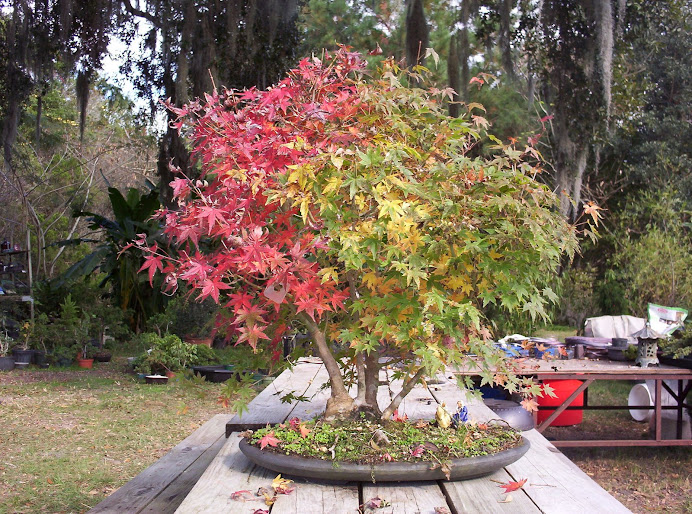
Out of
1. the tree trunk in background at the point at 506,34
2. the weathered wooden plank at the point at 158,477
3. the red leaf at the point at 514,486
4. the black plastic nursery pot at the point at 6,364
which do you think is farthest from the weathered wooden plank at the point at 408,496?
the black plastic nursery pot at the point at 6,364

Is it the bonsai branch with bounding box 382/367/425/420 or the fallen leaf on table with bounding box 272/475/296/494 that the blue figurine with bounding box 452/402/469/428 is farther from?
the fallen leaf on table with bounding box 272/475/296/494

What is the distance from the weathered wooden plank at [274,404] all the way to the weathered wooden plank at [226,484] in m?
0.15

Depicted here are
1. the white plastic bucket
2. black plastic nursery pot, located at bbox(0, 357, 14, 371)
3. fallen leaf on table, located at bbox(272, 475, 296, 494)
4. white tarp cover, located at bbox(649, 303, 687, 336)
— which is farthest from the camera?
black plastic nursery pot, located at bbox(0, 357, 14, 371)

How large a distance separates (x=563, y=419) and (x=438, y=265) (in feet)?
17.6

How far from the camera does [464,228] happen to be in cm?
187

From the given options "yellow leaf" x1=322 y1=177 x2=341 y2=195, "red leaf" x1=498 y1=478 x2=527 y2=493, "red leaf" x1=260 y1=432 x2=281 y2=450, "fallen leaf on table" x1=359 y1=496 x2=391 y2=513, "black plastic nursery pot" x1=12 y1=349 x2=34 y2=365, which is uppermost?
"yellow leaf" x1=322 y1=177 x2=341 y2=195

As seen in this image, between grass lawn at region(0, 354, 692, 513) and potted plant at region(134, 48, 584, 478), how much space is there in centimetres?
282

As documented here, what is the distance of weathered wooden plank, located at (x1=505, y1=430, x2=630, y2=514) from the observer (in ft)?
5.42

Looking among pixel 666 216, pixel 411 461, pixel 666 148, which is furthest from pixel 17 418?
pixel 666 148

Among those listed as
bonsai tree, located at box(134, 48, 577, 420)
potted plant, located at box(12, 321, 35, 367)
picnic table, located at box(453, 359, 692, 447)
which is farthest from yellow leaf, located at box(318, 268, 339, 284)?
potted plant, located at box(12, 321, 35, 367)

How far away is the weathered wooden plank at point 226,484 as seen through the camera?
1640 mm

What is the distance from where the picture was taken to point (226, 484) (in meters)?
1.83

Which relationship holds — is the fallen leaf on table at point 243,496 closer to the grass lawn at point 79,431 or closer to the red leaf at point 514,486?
the red leaf at point 514,486

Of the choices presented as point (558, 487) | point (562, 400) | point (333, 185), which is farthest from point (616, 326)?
point (333, 185)
